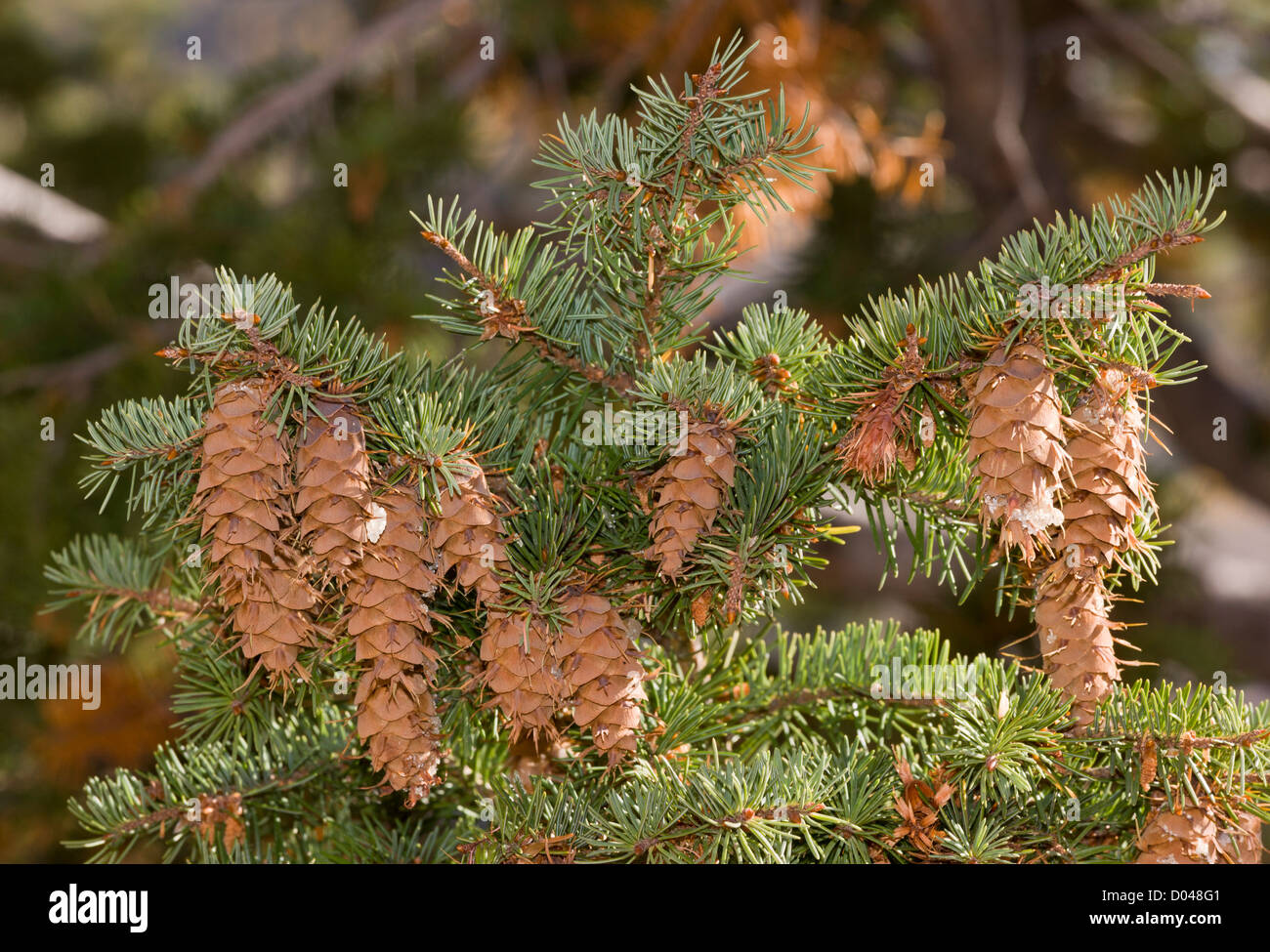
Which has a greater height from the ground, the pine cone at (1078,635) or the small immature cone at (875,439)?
the small immature cone at (875,439)

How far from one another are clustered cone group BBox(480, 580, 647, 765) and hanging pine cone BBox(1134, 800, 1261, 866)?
200mm

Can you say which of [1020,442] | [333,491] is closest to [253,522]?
[333,491]

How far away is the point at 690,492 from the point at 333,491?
0.13m

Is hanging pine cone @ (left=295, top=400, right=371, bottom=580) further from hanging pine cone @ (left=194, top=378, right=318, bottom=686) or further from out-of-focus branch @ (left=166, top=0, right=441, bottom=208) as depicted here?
out-of-focus branch @ (left=166, top=0, right=441, bottom=208)

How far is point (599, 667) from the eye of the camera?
1.24 feet

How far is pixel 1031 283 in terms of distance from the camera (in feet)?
1.17

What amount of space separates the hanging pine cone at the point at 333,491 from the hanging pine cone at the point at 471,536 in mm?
28

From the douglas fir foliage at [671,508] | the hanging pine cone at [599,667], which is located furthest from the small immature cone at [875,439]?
the hanging pine cone at [599,667]

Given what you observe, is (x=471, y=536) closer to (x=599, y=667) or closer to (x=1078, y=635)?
(x=599, y=667)

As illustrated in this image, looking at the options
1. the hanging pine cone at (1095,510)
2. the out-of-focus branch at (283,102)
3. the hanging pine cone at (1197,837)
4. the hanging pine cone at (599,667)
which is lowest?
the hanging pine cone at (1197,837)

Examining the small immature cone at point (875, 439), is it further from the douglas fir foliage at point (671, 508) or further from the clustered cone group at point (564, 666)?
the clustered cone group at point (564, 666)

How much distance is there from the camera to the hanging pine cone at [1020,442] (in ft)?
1.15
